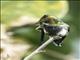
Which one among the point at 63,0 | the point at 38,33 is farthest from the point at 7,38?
the point at 63,0

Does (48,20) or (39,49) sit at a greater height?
(48,20)

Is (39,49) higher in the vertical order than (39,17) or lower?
lower

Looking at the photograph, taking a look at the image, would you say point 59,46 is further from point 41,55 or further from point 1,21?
point 1,21

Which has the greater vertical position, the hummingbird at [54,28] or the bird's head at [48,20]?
the bird's head at [48,20]

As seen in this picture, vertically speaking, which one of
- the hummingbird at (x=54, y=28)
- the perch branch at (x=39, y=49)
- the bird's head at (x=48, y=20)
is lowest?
the perch branch at (x=39, y=49)
